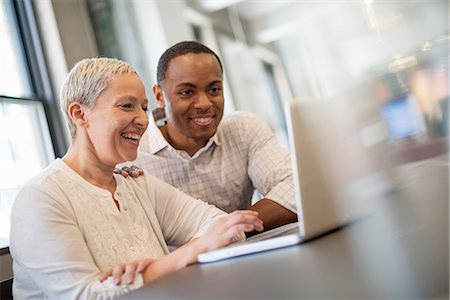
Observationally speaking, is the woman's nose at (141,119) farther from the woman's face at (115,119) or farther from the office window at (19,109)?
the office window at (19,109)

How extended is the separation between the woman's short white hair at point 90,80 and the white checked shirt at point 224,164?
→ 2.02 ft

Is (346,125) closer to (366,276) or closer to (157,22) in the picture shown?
(366,276)

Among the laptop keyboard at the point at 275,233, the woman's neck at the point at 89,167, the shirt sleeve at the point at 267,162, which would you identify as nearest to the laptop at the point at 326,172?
the laptop keyboard at the point at 275,233

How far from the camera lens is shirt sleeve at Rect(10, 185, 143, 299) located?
101 centimetres

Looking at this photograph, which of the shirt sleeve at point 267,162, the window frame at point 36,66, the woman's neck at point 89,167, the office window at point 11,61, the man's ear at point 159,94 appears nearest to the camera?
the woman's neck at point 89,167

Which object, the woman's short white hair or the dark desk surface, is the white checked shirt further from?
the dark desk surface

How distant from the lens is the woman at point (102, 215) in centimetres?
103

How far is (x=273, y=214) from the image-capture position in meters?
1.67

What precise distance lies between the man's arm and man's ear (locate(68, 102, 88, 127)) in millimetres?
628

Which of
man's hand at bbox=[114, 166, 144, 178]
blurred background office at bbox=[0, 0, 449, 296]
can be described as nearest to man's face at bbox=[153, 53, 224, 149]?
blurred background office at bbox=[0, 0, 449, 296]

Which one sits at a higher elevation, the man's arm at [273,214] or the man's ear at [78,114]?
the man's ear at [78,114]

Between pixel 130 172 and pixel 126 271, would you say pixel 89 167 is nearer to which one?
pixel 130 172

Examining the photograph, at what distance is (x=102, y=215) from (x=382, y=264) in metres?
0.81

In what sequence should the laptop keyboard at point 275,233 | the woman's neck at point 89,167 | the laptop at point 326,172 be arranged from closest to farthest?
the laptop at point 326,172 < the laptop keyboard at point 275,233 < the woman's neck at point 89,167
